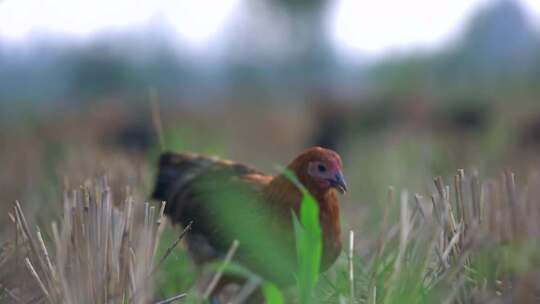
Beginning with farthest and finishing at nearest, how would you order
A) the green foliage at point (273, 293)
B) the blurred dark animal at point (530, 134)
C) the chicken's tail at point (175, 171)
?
1. the blurred dark animal at point (530, 134)
2. the chicken's tail at point (175, 171)
3. the green foliage at point (273, 293)

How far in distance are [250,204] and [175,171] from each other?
29.6 inches

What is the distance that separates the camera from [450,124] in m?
11.8

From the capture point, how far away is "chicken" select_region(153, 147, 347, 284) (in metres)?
2.95

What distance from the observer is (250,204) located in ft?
11.0

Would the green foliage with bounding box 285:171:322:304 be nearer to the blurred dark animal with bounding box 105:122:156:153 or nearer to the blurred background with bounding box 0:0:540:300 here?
the blurred background with bounding box 0:0:540:300

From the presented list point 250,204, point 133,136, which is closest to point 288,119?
point 133,136

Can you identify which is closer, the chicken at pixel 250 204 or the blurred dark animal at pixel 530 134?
the chicken at pixel 250 204

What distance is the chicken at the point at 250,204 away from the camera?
2.95m

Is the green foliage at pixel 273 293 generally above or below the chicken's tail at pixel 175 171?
above

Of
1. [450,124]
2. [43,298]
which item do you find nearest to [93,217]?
[43,298]

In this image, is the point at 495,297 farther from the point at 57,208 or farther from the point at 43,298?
the point at 57,208

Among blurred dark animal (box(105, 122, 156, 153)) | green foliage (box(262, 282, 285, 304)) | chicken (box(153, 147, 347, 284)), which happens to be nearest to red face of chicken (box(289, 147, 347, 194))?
chicken (box(153, 147, 347, 284))

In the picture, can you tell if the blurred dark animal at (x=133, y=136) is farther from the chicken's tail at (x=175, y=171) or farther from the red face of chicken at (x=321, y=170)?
the red face of chicken at (x=321, y=170)

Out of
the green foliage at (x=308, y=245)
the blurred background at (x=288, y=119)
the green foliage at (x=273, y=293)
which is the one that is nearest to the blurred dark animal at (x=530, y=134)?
the blurred background at (x=288, y=119)
